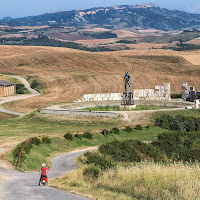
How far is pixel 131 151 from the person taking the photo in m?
47.2

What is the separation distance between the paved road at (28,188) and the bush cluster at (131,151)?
747 centimetres

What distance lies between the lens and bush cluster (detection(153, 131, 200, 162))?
49.0m

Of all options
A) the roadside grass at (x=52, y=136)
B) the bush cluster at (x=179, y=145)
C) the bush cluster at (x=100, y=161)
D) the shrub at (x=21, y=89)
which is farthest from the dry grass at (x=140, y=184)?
the shrub at (x=21, y=89)

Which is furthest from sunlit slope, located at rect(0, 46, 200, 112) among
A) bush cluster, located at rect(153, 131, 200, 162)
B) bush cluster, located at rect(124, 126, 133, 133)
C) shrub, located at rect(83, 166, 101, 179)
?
shrub, located at rect(83, 166, 101, 179)

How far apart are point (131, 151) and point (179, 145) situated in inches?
252

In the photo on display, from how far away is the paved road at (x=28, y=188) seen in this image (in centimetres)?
2397

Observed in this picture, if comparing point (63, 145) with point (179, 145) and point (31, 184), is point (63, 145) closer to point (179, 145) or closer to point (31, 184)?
point (179, 145)

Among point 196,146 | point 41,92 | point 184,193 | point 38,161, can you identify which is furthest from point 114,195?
point 41,92

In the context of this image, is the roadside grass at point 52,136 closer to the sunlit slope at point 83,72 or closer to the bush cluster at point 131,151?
the bush cluster at point 131,151

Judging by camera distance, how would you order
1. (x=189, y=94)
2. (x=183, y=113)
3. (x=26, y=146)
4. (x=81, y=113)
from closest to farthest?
(x=26, y=146) < (x=81, y=113) < (x=183, y=113) < (x=189, y=94)

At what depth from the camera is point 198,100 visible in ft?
235

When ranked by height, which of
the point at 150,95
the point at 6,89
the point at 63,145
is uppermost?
the point at 150,95

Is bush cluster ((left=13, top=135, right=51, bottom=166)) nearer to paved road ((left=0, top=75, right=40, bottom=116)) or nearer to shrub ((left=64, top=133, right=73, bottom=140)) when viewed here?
shrub ((left=64, top=133, right=73, bottom=140))

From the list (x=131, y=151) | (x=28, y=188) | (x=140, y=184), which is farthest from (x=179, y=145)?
(x=28, y=188)
